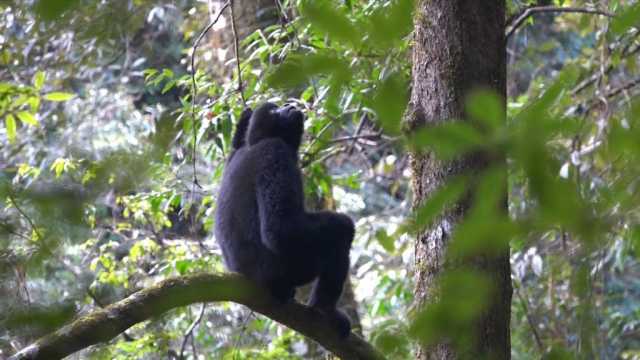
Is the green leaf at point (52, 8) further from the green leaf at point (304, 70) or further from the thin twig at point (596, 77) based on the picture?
the thin twig at point (596, 77)

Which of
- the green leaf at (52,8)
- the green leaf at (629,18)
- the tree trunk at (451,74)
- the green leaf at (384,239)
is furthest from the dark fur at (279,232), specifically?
the green leaf at (52,8)

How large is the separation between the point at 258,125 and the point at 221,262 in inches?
60.7

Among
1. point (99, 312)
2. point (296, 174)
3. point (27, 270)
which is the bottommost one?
point (27, 270)

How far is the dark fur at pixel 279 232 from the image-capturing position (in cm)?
466

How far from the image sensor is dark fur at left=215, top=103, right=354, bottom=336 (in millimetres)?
4660

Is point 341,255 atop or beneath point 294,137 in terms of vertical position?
beneath

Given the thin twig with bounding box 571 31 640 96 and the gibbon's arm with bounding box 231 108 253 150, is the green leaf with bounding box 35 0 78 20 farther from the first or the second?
the thin twig with bounding box 571 31 640 96

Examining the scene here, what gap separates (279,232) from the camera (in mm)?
4633

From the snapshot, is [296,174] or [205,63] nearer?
[296,174]

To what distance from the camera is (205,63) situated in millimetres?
8156

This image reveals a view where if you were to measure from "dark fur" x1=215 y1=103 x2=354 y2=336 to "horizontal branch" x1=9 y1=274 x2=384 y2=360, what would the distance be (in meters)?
0.13

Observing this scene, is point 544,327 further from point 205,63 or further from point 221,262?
point 205,63

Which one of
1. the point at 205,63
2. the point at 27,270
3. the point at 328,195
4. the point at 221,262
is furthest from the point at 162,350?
the point at 27,270

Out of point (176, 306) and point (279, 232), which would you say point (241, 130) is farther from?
point (176, 306)
